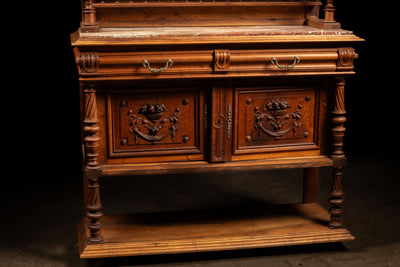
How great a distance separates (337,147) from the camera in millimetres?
3785

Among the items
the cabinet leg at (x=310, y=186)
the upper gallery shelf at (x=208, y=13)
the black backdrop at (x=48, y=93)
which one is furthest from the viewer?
the black backdrop at (x=48, y=93)

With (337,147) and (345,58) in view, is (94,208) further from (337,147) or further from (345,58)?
(345,58)

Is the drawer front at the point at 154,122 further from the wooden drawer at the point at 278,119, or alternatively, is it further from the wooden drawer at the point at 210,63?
the wooden drawer at the point at 278,119

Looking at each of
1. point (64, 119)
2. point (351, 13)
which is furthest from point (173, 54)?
point (351, 13)

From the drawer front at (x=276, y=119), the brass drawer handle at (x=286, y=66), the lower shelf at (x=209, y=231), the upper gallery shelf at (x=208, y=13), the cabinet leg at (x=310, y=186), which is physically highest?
the upper gallery shelf at (x=208, y=13)

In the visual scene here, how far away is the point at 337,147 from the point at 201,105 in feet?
2.85

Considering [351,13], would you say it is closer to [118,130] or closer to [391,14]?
[391,14]

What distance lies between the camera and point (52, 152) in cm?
558

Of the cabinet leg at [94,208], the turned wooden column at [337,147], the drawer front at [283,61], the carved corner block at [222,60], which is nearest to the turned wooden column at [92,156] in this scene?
the cabinet leg at [94,208]

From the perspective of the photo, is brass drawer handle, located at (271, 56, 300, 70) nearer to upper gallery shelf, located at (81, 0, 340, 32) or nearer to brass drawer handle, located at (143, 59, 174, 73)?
upper gallery shelf, located at (81, 0, 340, 32)

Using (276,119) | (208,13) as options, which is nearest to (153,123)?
(276,119)

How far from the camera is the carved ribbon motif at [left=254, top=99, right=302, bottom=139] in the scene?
3717 mm

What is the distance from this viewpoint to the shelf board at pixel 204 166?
361 centimetres

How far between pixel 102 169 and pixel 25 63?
297cm
